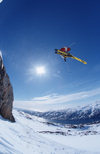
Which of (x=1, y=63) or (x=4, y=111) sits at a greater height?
(x=1, y=63)

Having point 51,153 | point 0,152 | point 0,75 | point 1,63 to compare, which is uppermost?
point 1,63

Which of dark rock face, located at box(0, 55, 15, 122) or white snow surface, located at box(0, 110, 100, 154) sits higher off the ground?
dark rock face, located at box(0, 55, 15, 122)

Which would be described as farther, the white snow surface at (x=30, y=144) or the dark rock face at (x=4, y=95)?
the dark rock face at (x=4, y=95)

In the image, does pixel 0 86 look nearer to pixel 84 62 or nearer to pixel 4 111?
pixel 4 111

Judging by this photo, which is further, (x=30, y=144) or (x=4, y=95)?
(x=4, y=95)

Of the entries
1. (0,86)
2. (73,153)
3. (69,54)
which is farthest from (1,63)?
(73,153)

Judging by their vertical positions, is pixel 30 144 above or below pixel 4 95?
below

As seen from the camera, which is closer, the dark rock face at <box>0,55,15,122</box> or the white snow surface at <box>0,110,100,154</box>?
the white snow surface at <box>0,110,100,154</box>

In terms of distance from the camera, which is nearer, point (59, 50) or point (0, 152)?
point (0, 152)

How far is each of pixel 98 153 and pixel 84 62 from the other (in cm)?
1768

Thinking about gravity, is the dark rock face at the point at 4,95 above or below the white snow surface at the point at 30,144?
above

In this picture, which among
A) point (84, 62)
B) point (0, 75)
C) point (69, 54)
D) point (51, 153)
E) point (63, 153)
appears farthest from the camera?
point (84, 62)

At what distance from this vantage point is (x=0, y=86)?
1738 cm

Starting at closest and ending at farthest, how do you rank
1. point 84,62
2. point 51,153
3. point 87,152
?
1. point 51,153
2. point 87,152
3. point 84,62
